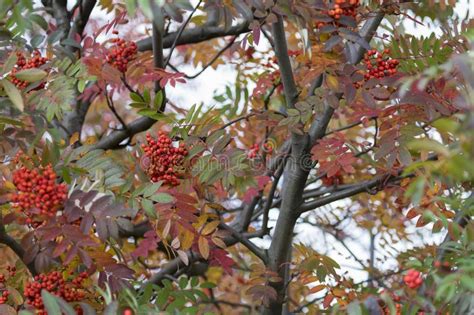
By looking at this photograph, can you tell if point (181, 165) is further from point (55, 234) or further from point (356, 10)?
point (356, 10)

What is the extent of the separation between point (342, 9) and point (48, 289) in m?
1.23

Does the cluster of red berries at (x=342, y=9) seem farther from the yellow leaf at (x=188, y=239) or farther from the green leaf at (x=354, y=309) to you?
the green leaf at (x=354, y=309)

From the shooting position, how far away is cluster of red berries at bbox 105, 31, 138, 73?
2.90m

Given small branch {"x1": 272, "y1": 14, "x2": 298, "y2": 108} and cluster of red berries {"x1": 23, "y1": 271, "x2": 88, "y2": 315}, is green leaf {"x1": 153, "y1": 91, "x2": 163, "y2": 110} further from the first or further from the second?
cluster of red berries {"x1": 23, "y1": 271, "x2": 88, "y2": 315}

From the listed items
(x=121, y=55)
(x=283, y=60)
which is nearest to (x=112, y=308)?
(x=283, y=60)

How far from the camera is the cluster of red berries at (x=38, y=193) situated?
6.66ft

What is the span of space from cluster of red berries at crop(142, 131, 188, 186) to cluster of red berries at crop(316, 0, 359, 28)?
64 cm

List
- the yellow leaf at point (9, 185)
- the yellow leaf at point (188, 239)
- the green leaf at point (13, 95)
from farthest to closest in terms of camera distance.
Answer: the yellow leaf at point (188, 239), the yellow leaf at point (9, 185), the green leaf at point (13, 95)

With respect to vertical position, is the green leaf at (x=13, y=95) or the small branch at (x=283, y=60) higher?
the small branch at (x=283, y=60)

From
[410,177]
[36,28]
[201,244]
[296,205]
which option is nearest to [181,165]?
[201,244]

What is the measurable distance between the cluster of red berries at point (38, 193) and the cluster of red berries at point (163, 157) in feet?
1.60

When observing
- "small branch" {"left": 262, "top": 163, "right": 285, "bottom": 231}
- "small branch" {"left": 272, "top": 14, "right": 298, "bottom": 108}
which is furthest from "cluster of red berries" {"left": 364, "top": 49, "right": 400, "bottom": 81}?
Result: "small branch" {"left": 262, "top": 163, "right": 285, "bottom": 231}

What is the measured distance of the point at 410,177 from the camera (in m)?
2.95

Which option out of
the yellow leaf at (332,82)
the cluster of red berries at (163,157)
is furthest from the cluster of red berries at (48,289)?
the yellow leaf at (332,82)
